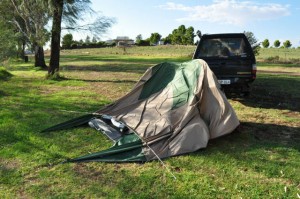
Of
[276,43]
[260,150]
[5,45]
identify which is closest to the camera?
[260,150]

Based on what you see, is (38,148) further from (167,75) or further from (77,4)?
(77,4)

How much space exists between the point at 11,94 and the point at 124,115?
6.48m

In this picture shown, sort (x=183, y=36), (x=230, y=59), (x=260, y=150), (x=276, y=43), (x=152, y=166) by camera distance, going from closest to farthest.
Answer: (x=152, y=166) → (x=260, y=150) → (x=230, y=59) → (x=183, y=36) → (x=276, y=43)

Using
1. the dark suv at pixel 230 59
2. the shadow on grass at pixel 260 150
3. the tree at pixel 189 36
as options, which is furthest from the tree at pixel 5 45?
the tree at pixel 189 36

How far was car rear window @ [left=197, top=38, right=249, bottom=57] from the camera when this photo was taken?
10.1m

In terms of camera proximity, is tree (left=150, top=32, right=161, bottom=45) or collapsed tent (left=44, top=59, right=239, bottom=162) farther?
tree (left=150, top=32, right=161, bottom=45)

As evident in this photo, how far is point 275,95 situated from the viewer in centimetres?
1155

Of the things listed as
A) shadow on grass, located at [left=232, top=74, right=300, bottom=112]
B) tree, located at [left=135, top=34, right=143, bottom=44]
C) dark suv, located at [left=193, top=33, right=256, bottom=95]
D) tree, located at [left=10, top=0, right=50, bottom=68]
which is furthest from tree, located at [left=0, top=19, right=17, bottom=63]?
tree, located at [left=135, top=34, right=143, bottom=44]

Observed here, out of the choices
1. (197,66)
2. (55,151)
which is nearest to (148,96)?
(197,66)

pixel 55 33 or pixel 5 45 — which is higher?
pixel 55 33

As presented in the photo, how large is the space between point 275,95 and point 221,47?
9.18 feet

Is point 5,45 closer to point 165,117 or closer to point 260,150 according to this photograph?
point 165,117

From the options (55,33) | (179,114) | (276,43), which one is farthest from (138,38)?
(179,114)

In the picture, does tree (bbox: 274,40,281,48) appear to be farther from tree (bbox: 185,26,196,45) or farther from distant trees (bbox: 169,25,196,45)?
tree (bbox: 185,26,196,45)
